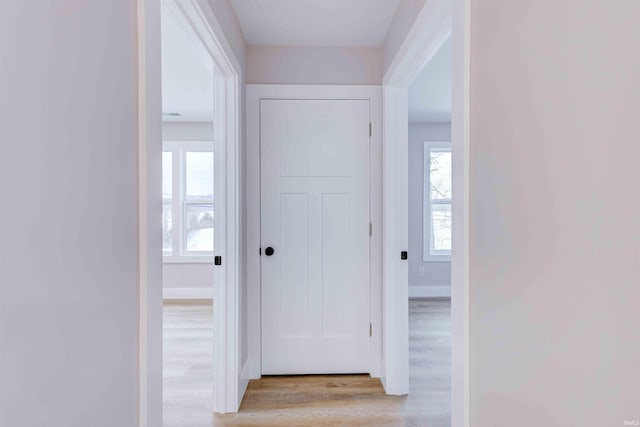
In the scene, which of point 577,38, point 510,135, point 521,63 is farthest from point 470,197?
point 577,38

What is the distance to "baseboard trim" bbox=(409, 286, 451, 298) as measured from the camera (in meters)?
5.20

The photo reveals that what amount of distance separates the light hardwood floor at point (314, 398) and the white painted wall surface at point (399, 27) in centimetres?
221

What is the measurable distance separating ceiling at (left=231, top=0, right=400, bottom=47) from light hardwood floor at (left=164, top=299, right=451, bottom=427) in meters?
2.45

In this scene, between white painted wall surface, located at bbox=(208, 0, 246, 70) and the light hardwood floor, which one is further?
the light hardwood floor

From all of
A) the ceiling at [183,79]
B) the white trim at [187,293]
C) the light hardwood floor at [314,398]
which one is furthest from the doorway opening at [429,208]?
the white trim at [187,293]

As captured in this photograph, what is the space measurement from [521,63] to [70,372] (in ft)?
3.92

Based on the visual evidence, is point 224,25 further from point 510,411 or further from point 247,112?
point 510,411

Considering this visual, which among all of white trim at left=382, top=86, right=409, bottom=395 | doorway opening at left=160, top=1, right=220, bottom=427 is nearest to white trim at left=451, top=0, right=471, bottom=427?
white trim at left=382, top=86, right=409, bottom=395

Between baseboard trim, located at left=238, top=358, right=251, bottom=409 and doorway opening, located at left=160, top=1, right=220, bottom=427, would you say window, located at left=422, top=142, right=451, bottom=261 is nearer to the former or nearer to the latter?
doorway opening, located at left=160, top=1, right=220, bottom=427

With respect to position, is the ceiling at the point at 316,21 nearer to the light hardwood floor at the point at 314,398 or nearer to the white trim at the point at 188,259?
the light hardwood floor at the point at 314,398

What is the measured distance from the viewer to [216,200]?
2.30 meters

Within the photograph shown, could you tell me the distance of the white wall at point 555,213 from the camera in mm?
620

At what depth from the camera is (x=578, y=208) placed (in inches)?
28.0

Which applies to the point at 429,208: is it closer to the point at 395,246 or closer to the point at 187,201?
the point at 395,246
